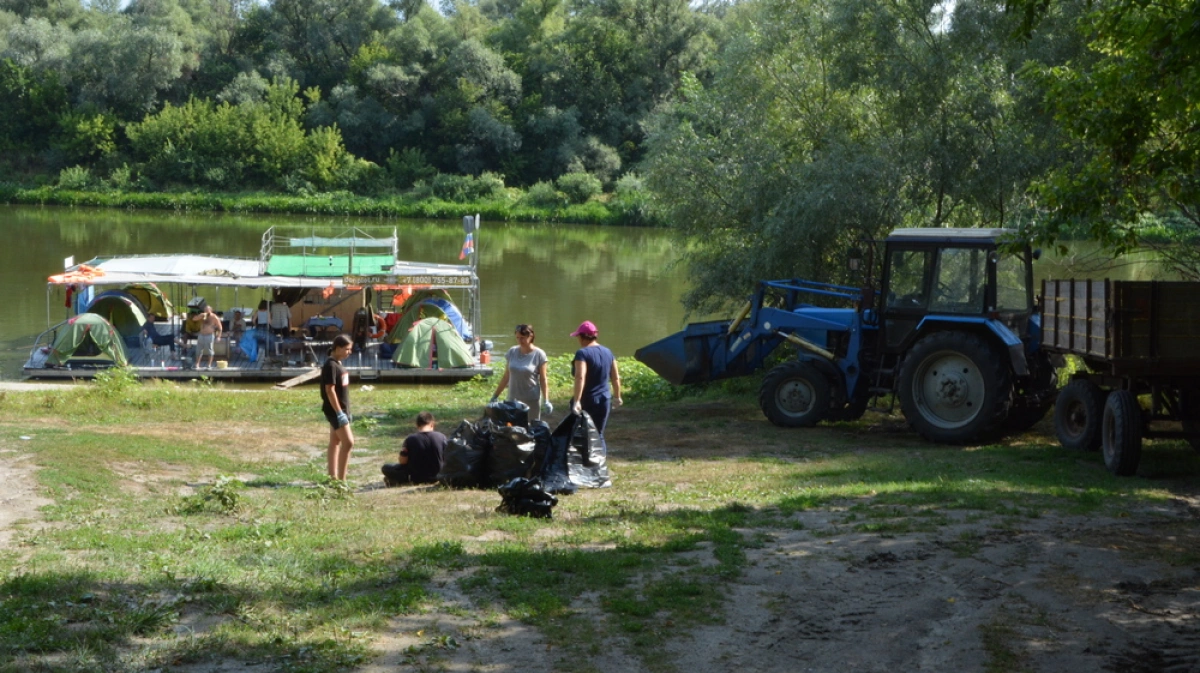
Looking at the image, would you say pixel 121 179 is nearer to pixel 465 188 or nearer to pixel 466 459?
pixel 465 188

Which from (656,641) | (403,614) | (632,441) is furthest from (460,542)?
(632,441)

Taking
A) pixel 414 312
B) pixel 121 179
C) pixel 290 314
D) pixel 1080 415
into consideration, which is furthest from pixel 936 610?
pixel 121 179

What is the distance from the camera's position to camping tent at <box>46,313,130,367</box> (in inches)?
856

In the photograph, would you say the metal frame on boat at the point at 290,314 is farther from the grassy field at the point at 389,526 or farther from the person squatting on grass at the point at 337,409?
the person squatting on grass at the point at 337,409

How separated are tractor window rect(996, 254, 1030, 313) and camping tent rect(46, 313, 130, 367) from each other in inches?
619

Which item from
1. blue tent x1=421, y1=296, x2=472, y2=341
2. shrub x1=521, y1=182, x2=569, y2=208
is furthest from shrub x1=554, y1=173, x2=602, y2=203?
blue tent x1=421, y1=296, x2=472, y2=341

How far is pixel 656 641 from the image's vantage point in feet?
19.0

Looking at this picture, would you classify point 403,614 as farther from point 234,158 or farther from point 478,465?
point 234,158

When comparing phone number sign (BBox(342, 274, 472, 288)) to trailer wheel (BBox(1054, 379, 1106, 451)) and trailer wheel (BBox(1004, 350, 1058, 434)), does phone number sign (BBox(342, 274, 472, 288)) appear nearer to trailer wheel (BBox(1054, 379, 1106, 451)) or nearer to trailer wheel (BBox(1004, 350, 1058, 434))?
trailer wheel (BBox(1004, 350, 1058, 434))

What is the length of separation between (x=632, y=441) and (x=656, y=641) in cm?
772

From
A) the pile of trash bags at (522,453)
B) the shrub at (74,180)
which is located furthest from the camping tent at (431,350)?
the shrub at (74,180)

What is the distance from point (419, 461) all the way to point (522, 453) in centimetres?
122

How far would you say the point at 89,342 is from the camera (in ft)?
72.3

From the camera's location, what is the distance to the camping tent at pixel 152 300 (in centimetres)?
2577
